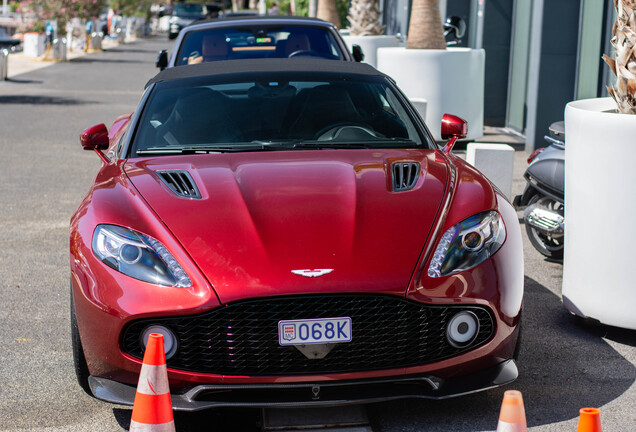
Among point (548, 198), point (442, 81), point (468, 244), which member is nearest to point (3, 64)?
point (442, 81)

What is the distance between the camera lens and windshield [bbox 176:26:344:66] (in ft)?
33.6

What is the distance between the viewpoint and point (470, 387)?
162 inches

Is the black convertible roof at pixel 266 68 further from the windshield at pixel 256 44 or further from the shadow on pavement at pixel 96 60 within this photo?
the shadow on pavement at pixel 96 60

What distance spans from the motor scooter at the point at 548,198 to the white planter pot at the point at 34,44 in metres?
28.9

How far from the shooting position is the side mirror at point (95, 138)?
5566 millimetres

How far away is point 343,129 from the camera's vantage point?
5.62m

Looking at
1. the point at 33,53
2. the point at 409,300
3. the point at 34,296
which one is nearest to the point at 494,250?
the point at 409,300

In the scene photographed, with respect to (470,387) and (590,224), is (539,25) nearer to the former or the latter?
(590,224)

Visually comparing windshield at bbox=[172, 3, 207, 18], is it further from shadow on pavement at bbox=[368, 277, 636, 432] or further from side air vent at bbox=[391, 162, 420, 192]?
side air vent at bbox=[391, 162, 420, 192]

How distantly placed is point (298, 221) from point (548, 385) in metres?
1.44

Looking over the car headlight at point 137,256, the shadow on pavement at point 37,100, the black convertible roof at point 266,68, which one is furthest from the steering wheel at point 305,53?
the shadow on pavement at point 37,100

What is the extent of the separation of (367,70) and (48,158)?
7214 mm

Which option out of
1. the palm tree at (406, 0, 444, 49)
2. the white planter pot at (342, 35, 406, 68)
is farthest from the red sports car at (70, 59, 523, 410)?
the white planter pot at (342, 35, 406, 68)

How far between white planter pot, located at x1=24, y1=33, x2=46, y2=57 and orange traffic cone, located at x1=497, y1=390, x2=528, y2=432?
3255 cm
